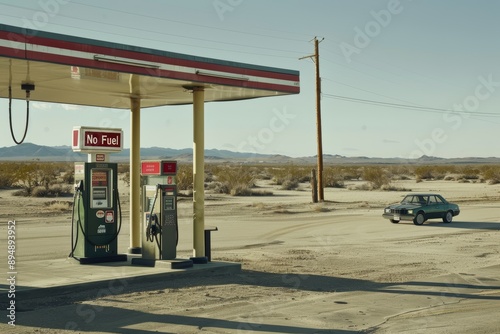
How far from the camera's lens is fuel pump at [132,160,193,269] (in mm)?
14875

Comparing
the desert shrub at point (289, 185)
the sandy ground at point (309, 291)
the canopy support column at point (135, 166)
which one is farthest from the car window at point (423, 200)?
the desert shrub at point (289, 185)

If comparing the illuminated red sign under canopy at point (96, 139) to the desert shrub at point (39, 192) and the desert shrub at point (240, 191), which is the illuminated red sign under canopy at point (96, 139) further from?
the desert shrub at point (240, 191)

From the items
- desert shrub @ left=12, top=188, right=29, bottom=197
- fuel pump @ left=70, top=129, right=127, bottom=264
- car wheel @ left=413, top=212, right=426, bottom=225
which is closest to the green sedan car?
car wheel @ left=413, top=212, right=426, bottom=225

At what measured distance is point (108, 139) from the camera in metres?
16.1

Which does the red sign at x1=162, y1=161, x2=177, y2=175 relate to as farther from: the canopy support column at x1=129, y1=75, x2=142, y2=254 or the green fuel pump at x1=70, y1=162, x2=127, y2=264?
the canopy support column at x1=129, y1=75, x2=142, y2=254

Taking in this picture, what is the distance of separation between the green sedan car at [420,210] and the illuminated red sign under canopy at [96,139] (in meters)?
16.4

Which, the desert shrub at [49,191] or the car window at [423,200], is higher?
the desert shrub at [49,191]

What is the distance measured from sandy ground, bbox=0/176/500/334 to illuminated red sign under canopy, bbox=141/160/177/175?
2319 mm

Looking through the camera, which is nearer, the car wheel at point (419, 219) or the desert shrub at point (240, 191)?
the car wheel at point (419, 219)

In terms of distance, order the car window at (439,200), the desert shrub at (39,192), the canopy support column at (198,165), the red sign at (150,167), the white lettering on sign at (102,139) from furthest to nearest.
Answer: the desert shrub at (39,192), the car window at (439,200), the white lettering on sign at (102,139), the canopy support column at (198,165), the red sign at (150,167)

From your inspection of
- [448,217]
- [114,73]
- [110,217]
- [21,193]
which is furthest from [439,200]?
[21,193]

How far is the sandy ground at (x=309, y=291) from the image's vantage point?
34.8 ft

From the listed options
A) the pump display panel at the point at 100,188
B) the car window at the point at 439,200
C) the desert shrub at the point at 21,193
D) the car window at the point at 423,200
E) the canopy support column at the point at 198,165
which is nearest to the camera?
the canopy support column at the point at 198,165

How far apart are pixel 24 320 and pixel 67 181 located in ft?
166
